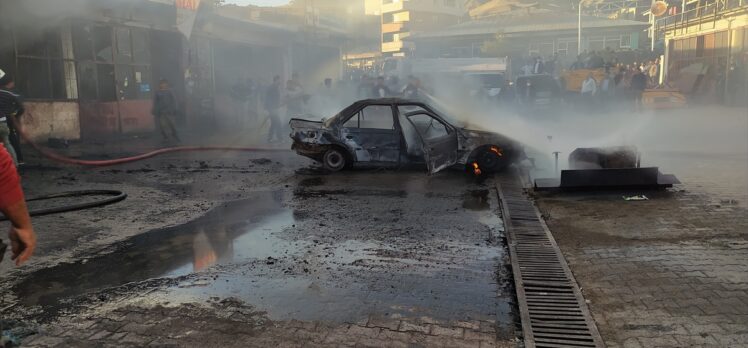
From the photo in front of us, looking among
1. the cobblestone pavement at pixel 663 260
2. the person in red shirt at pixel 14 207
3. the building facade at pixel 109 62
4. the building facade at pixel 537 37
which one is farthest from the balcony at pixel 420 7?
the person in red shirt at pixel 14 207

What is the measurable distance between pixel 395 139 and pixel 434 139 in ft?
2.58

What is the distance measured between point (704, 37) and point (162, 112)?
23769 millimetres

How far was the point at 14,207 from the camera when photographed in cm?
255

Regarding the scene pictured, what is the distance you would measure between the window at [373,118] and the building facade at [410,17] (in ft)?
171

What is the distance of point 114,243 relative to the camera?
213 inches

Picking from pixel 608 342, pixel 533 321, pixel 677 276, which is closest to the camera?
pixel 608 342

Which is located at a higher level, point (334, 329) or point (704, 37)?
point (704, 37)

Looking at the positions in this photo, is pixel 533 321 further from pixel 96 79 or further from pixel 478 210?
pixel 96 79

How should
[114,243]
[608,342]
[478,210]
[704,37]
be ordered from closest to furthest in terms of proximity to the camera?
[608,342] < [114,243] < [478,210] < [704,37]

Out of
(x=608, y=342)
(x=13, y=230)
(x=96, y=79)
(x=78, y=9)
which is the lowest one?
(x=608, y=342)

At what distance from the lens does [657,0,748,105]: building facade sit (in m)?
22.1

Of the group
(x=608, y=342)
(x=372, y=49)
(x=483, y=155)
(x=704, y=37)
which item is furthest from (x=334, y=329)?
(x=372, y=49)

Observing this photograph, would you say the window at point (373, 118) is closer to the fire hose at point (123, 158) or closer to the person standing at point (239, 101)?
the fire hose at point (123, 158)

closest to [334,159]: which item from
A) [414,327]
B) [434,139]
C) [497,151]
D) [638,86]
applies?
[434,139]
